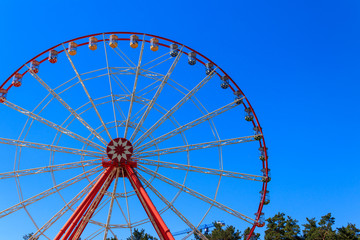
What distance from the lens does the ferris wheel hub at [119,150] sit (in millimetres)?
23422

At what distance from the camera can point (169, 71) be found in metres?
26.2

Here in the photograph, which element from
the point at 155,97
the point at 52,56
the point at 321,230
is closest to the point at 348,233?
the point at 321,230

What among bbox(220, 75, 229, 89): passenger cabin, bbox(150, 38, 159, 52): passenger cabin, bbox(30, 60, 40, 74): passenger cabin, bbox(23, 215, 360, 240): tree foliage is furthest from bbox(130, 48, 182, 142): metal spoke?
bbox(23, 215, 360, 240): tree foliage

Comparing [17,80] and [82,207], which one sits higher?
[17,80]

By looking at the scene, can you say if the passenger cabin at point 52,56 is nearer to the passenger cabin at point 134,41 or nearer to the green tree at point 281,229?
the passenger cabin at point 134,41

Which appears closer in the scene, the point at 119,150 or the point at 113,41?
the point at 119,150

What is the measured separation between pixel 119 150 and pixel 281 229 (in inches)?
1322

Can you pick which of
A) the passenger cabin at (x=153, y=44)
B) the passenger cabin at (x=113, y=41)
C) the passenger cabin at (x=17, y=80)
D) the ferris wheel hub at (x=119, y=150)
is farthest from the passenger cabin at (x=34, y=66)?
the passenger cabin at (x=153, y=44)

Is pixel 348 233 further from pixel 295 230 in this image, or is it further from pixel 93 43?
pixel 93 43

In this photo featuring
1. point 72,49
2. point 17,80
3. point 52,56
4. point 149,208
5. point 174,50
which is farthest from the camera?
point 174,50

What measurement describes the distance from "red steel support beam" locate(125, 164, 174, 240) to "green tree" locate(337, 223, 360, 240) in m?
30.9

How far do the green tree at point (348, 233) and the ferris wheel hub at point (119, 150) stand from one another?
3167 cm

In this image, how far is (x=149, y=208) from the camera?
21.5 meters

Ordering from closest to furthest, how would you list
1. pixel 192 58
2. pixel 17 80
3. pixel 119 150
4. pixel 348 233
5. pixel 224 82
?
pixel 119 150 → pixel 17 80 → pixel 192 58 → pixel 224 82 → pixel 348 233
